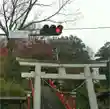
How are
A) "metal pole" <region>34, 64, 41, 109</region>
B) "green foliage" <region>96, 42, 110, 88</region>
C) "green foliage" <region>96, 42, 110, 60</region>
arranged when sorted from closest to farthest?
"metal pole" <region>34, 64, 41, 109</region>, "green foliage" <region>96, 42, 110, 88</region>, "green foliage" <region>96, 42, 110, 60</region>

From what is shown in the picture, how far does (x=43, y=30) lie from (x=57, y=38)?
1.72 feet

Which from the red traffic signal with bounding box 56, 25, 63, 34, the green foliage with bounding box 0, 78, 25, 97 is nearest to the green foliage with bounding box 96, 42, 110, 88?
the red traffic signal with bounding box 56, 25, 63, 34

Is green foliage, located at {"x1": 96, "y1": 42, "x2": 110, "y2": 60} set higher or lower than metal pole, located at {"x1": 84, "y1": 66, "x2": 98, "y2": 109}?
higher

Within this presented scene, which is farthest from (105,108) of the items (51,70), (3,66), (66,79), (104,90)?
(3,66)

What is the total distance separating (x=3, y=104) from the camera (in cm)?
616

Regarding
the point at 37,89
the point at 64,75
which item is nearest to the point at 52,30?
the point at 64,75

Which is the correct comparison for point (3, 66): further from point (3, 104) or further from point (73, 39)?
point (73, 39)

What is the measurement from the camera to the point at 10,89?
21.0 feet

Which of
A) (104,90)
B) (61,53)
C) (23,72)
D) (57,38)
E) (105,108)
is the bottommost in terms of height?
(105,108)

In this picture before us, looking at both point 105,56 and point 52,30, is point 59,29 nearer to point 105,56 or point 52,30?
point 52,30

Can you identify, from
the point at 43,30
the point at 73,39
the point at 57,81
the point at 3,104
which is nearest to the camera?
the point at 3,104

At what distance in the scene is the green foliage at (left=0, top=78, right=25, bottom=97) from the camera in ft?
20.7

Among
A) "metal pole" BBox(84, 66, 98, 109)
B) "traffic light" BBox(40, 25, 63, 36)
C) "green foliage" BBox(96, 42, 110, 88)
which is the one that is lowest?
"metal pole" BBox(84, 66, 98, 109)

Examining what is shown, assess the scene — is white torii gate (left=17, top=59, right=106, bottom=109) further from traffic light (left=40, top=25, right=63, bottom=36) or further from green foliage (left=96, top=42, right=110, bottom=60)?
traffic light (left=40, top=25, right=63, bottom=36)
